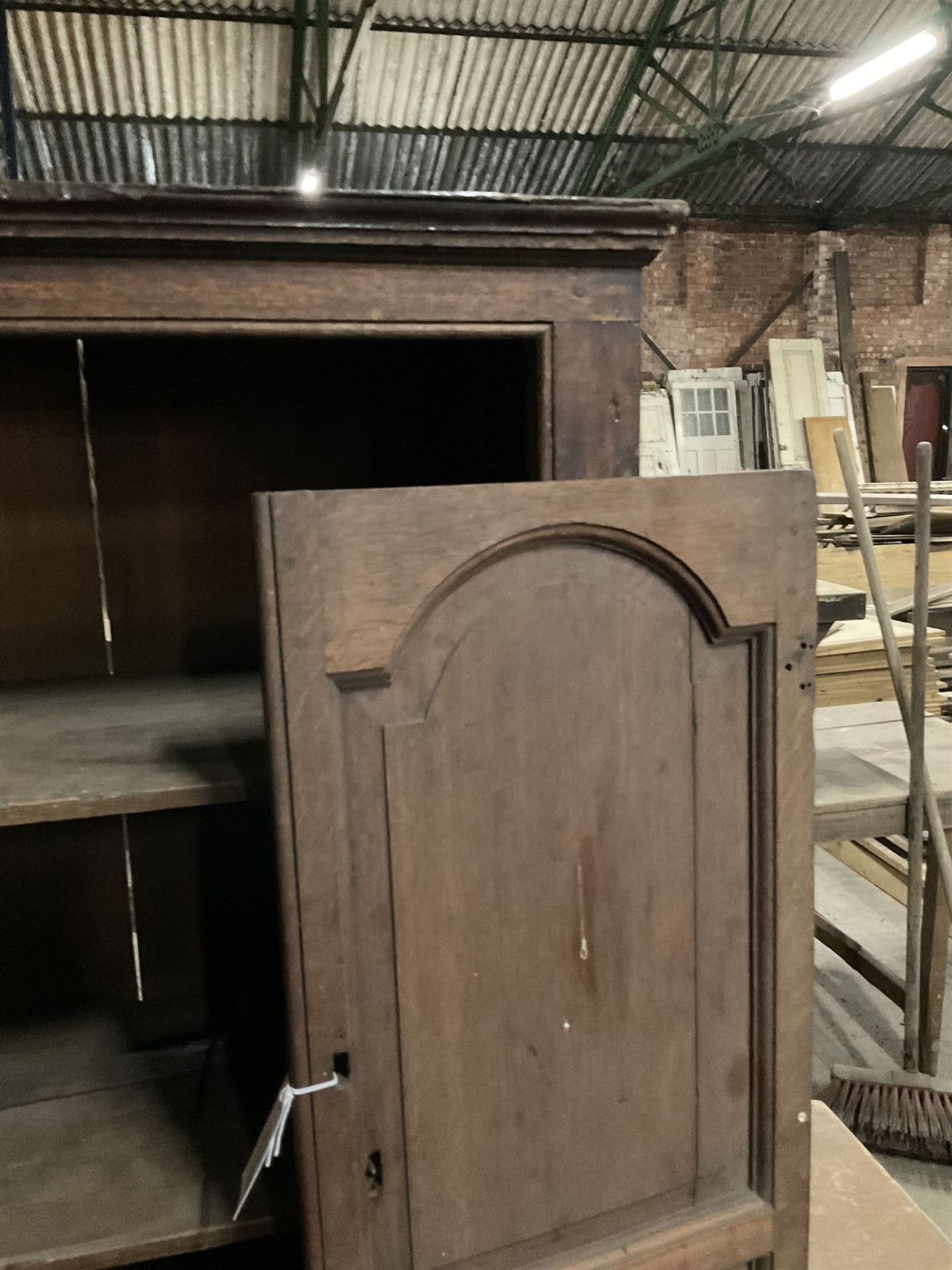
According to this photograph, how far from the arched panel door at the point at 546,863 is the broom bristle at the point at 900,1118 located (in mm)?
1312

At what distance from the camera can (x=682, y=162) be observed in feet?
20.7

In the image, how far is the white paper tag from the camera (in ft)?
2.84

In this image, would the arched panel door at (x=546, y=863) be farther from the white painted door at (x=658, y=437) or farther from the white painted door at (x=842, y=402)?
the white painted door at (x=842, y=402)

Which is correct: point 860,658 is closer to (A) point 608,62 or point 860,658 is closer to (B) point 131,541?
(B) point 131,541

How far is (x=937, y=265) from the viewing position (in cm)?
809

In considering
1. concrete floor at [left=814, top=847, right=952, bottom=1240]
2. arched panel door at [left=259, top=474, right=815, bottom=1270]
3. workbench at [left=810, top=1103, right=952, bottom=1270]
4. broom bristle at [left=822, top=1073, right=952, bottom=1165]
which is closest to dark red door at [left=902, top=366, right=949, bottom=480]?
concrete floor at [left=814, top=847, right=952, bottom=1240]

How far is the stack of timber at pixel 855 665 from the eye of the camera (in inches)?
116

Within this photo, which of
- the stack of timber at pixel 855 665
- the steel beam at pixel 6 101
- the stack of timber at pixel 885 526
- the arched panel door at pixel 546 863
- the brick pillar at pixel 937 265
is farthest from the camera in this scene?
the brick pillar at pixel 937 265

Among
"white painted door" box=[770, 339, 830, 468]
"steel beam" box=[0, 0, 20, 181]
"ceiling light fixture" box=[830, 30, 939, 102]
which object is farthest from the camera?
"white painted door" box=[770, 339, 830, 468]

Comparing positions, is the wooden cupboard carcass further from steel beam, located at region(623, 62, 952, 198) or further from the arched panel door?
steel beam, located at region(623, 62, 952, 198)

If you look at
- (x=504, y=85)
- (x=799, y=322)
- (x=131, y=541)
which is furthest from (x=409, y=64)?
(x=131, y=541)

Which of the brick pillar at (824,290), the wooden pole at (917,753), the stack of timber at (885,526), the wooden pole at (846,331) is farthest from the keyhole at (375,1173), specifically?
the brick pillar at (824,290)

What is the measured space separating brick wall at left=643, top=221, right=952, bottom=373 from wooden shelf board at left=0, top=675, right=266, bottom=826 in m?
6.77

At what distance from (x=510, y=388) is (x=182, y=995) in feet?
3.67
